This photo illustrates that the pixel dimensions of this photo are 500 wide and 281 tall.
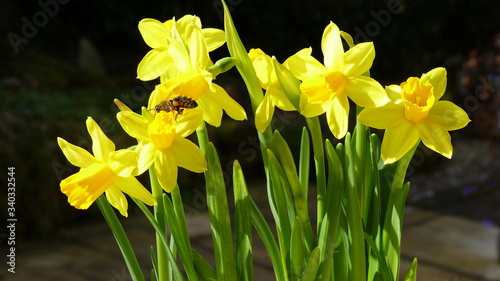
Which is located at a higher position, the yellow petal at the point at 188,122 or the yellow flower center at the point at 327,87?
the yellow petal at the point at 188,122

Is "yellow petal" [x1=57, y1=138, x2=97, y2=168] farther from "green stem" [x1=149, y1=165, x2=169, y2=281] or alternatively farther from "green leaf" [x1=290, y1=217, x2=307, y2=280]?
"green leaf" [x1=290, y1=217, x2=307, y2=280]

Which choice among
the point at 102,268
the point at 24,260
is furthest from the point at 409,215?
the point at 24,260

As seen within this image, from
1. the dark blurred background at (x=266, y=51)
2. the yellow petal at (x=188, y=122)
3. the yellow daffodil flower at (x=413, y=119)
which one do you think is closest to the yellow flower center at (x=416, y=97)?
the yellow daffodil flower at (x=413, y=119)

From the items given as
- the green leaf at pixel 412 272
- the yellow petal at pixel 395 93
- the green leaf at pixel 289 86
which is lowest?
the green leaf at pixel 412 272

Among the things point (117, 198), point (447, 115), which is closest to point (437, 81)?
point (447, 115)

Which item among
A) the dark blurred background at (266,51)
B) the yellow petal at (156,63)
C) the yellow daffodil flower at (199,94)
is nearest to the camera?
the yellow daffodil flower at (199,94)

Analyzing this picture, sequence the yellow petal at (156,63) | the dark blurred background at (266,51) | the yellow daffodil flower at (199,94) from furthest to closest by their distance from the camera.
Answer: the dark blurred background at (266,51) → the yellow petal at (156,63) → the yellow daffodil flower at (199,94)

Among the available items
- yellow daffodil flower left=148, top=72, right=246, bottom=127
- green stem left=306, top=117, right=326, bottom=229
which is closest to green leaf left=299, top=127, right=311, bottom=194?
green stem left=306, top=117, right=326, bottom=229

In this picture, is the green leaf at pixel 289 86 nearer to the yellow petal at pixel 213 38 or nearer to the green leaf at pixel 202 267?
the yellow petal at pixel 213 38

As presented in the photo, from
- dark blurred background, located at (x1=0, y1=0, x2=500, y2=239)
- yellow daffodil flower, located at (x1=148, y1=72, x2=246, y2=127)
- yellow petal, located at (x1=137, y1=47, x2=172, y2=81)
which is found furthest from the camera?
dark blurred background, located at (x1=0, y1=0, x2=500, y2=239)

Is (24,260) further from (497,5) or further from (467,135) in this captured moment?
(497,5)
